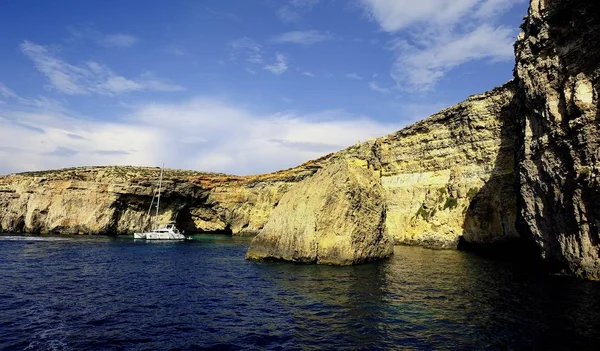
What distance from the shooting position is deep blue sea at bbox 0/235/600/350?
14.3m

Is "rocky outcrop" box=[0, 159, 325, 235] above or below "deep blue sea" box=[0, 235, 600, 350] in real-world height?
above

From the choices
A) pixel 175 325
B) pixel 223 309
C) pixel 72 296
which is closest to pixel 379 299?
pixel 223 309

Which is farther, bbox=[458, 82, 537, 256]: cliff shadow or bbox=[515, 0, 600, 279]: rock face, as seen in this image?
bbox=[458, 82, 537, 256]: cliff shadow

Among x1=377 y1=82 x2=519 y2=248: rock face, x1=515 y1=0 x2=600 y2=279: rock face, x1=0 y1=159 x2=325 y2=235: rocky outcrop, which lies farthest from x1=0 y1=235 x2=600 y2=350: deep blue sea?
x1=0 y1=159 x2=325 y2=235: rocky outcrop

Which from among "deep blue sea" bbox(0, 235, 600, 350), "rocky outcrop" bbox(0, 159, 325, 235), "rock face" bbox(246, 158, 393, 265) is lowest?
"deep blue sea" bbox(0, 235, 600, 350)

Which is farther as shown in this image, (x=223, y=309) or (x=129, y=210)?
(x=129, y=210)

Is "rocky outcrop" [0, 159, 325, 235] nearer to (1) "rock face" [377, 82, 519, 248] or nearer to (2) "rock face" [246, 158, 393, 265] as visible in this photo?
(1) "rock face" [377, 82, 519, 248]

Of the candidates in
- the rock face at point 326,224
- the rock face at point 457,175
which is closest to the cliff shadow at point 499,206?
the rock face at point 457,175

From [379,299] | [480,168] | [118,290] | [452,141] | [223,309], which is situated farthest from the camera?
[452,141]

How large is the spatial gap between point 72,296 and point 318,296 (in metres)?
13.6

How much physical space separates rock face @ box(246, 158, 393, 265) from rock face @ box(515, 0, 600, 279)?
13132 mm

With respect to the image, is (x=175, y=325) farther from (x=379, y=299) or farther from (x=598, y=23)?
(x=598, y=23)

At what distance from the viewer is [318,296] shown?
2127 centimetres

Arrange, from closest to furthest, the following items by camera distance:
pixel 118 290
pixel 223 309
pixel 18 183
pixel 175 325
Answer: pixel 175 325, pixel 223 309, pixel 118 290, pixel 18 183
